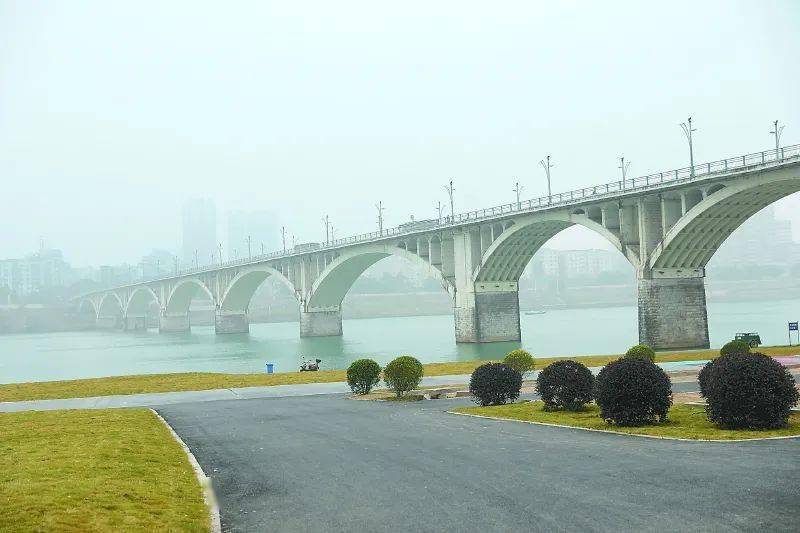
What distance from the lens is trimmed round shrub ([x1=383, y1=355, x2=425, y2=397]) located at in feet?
105

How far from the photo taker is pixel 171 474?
15.7 meters

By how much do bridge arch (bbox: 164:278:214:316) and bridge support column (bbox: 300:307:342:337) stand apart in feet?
173

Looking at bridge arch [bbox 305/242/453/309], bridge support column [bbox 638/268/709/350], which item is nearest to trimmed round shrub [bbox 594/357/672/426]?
bridge support column [bbox 638/268/709/350]

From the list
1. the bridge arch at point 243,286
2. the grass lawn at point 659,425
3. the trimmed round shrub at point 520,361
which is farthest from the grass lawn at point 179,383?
the bridge arch at point 243,286

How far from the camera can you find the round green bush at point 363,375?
33750 millimetres

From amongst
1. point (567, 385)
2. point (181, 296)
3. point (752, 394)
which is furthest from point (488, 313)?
point (181, 296)

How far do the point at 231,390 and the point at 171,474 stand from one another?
74.5ft

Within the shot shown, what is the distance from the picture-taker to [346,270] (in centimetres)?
11919

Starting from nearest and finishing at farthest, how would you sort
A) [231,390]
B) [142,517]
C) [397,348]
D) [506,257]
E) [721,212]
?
[142,517], [231,390], [721,212], [506,257], [397,348]

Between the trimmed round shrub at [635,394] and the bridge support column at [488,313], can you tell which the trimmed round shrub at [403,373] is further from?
the bridge support column at [488,313]

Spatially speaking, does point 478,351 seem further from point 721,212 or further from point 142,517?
point 142,517

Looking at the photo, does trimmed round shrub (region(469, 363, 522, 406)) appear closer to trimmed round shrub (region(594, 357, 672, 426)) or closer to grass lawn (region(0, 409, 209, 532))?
trimmed round shrub (region(594, 357, 672, 426))

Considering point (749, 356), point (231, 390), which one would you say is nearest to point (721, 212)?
point (231, 390)

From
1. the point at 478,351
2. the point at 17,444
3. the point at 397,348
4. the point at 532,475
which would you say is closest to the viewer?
the point at 532,475
